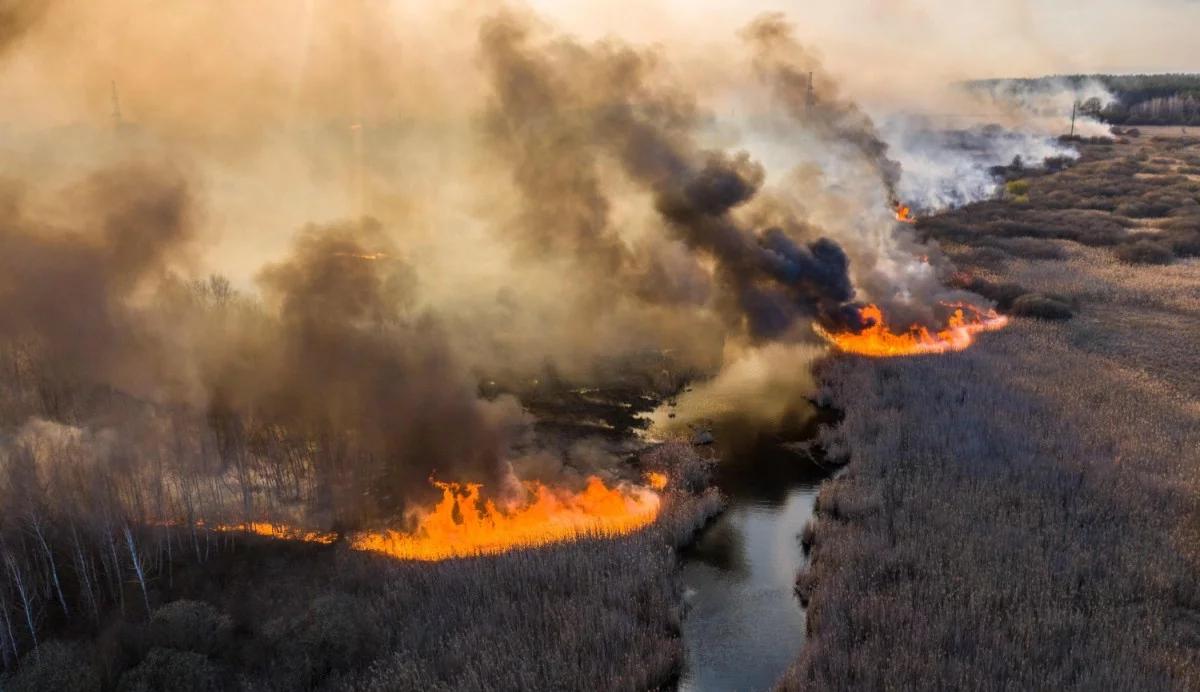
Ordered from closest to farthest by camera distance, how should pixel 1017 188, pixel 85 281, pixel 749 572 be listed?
1. pixel 749 572
2. pixel 85 281
3. pixel 1017 188

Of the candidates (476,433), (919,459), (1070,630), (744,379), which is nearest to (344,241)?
(476,433)

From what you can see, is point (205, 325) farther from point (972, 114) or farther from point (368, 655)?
point (972, 114)

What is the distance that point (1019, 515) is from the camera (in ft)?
75.6

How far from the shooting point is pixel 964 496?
79.7 ft

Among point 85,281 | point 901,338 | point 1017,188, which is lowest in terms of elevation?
point 901,338

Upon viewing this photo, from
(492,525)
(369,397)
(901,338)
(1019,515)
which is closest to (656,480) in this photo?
(492,525)

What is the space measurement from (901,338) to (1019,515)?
2006cm

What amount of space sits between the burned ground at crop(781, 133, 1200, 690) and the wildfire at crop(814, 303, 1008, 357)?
158cm

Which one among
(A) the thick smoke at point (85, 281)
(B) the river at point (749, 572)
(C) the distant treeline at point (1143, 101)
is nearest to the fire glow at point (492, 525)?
(B) the river at point (749, 572)

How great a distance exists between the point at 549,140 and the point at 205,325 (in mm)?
21393

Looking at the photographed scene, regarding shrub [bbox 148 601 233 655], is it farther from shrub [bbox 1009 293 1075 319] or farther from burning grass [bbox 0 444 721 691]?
shrub [bbox 1009 293 1075 319]

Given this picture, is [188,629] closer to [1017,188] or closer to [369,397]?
[369,397]

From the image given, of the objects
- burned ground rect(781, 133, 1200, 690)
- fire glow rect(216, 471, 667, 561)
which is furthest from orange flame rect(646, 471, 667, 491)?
burned ground rect(781, 133, 1200, 690)

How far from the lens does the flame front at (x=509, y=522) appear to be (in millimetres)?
22484
